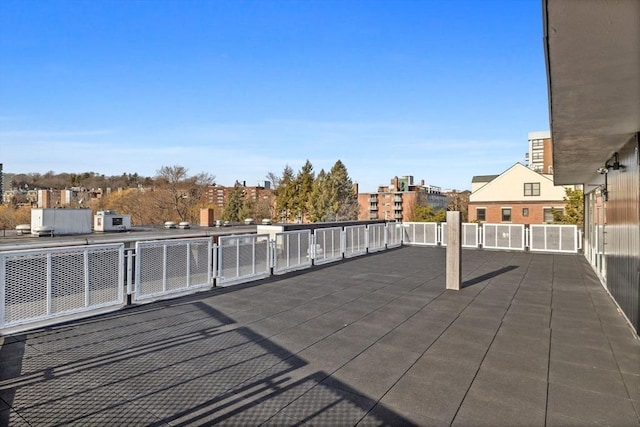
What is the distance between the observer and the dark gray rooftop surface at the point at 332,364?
9.55 feet

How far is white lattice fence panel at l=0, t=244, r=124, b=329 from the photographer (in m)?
4.85

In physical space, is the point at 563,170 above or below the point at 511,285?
above

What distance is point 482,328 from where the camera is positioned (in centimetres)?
525

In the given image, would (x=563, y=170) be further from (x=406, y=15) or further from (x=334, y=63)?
(x=334, y=63)

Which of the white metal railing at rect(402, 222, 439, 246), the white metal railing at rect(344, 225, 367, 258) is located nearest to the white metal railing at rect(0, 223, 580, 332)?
the white metal railing at rect(344, 225, 367, 258)

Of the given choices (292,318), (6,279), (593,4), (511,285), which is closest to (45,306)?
(6,279)

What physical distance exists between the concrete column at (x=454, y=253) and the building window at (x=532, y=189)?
28.0 metres

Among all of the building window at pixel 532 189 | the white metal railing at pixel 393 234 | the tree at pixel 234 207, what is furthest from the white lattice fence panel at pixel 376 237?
the tree at pixel 234 207

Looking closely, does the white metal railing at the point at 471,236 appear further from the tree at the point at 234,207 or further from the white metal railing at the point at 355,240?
the tree at the point at 234,207

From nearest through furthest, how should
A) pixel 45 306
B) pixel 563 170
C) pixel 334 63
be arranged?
1. pixel 45 306
2. pixel 563 170
3. pixel 334 63

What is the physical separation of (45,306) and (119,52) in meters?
14.3

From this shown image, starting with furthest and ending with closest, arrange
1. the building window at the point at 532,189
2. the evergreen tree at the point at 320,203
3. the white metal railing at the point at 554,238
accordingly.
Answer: the evergreen tree at the point at 320,203 < the building window at the point at 532,189 < the white metal railing at the point at 554,238

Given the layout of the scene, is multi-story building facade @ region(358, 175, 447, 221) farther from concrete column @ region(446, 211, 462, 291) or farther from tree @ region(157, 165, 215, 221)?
concrete column @ region(446, 211, 462, 291)

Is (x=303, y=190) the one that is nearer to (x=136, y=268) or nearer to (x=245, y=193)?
(x=245, y=193)
